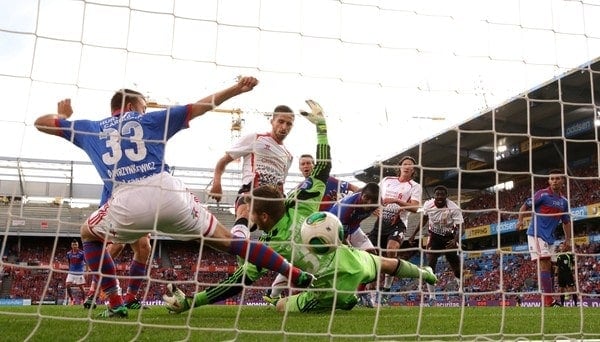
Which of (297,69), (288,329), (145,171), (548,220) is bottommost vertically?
(288,329)

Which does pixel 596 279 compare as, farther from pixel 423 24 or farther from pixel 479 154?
pixel 423 24

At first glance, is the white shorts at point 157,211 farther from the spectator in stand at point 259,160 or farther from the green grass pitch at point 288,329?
the spectator in stand at point 259,160

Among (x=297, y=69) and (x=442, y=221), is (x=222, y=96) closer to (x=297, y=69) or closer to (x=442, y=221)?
(x=297, y=69)

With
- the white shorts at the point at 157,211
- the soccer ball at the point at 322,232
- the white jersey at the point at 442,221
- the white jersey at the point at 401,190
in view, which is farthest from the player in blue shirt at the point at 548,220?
the white shorts at the point at 157,211

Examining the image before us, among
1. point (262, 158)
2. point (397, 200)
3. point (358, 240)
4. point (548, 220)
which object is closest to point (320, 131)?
point (262, 158)

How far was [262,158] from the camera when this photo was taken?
5895 millimetres

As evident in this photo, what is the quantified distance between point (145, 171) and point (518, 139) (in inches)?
591

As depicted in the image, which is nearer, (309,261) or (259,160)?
(309,261)

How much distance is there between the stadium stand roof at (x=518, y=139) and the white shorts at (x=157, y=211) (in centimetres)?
144

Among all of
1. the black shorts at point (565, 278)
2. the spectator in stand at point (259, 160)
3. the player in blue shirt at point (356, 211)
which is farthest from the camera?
the black shorts at point (565, 278)

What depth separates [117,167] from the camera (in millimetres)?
3883

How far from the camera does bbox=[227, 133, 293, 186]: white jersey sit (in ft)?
19.1

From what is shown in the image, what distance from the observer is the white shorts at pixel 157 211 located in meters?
3.73

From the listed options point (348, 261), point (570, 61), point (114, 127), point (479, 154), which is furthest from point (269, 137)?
point (479, 154)
